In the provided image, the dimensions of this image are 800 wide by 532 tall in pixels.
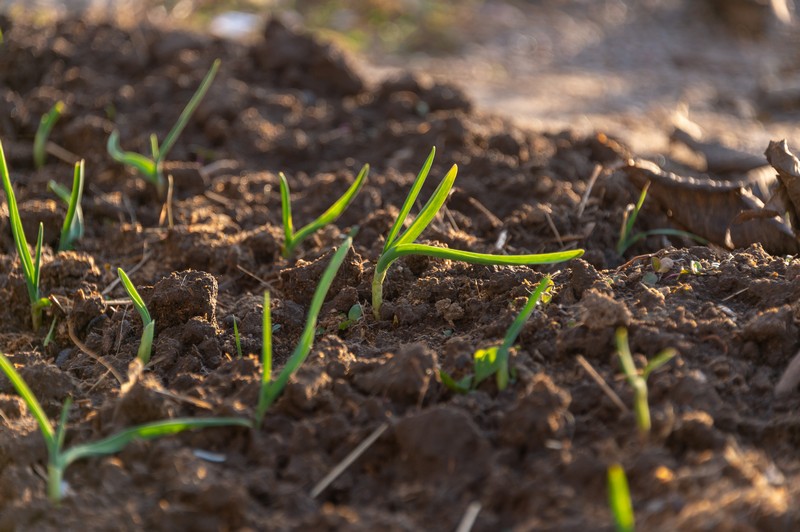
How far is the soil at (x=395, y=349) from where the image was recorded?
1340 millimetres

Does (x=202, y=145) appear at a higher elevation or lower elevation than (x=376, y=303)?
lower

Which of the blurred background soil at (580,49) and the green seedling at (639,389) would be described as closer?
the green seedling at (639,389)

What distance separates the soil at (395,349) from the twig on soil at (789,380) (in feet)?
0.05

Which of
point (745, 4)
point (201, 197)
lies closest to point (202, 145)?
point (201, 197)

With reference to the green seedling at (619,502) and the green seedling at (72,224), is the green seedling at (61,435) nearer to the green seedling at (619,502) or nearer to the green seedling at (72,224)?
the green seedling at (619,502)

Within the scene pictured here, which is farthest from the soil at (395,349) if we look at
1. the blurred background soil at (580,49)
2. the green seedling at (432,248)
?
the blurred background soil at (580,49)

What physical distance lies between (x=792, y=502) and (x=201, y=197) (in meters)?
2.04

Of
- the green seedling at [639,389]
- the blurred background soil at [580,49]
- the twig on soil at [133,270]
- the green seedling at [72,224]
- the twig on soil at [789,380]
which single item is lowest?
the blurred background soil at [580,49]

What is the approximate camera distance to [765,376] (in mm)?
1612

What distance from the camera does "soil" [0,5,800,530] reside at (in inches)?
52.7

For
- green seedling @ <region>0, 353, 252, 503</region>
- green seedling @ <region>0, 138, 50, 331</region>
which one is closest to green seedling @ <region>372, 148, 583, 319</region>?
green seedling @ <region>0, 353, 252, 503</region>

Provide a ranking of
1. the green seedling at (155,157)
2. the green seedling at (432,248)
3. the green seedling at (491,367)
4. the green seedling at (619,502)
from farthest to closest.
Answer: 1. the green seedling at (155,157)
2. the green seedling at (432,248)
3. the green seedling at (491,367)
4. the green seedling at (619,502)

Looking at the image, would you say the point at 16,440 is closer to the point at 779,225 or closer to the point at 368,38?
the point at 779,225

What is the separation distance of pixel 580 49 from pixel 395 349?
617 centimetres
